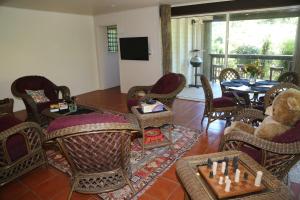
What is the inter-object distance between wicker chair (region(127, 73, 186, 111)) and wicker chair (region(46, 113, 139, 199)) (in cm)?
168

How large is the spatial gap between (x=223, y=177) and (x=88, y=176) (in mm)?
1071

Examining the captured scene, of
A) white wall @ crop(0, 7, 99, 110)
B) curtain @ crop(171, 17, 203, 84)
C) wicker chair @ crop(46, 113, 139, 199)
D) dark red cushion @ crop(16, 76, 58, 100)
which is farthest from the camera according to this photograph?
curtain @ crop(171, 17, 203, 84)

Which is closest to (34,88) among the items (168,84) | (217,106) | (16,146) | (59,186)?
(16,146)

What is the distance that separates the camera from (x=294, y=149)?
4.80 ft

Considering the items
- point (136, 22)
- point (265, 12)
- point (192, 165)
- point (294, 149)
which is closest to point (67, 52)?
point (136, 22)

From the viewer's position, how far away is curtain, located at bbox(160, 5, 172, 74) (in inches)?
198

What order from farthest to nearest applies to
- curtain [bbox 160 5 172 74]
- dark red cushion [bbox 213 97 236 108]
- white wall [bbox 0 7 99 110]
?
curtain [bbox 160 5 172 74] < white wall [bbox 0 7 99 110] < dark red cushion [bbox 213 97 236 108]

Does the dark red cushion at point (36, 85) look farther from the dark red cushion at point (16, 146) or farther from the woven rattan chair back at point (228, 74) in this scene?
the woven rattan chair back at point (228, 74)

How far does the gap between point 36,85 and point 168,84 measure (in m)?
2.60

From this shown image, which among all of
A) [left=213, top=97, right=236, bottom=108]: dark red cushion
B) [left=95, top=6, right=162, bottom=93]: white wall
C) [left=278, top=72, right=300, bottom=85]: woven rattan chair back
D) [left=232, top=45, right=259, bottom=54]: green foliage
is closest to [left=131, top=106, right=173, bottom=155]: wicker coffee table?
[left=213, top=97, right=236, bottom=108]: dark red cushion

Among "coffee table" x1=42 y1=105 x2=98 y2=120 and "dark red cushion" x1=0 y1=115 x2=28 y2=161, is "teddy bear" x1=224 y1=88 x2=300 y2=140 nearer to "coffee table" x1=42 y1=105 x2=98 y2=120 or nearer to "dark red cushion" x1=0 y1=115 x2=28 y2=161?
"dark red cushion" x1=0 y1=115 x2=28 y2=161

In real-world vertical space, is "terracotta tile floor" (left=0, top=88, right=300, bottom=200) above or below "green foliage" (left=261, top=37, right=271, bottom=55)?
below

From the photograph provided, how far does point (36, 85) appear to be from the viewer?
4.09 m

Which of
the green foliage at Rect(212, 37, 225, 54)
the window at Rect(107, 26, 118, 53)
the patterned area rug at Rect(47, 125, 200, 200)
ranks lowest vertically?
the patterned area rug at Rect(47, 125, 200, 200)
